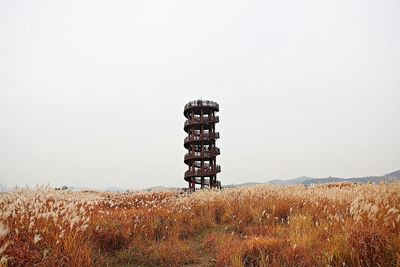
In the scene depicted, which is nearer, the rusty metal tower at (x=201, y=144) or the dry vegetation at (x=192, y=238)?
the dry vegetation at (x=192, y=238)

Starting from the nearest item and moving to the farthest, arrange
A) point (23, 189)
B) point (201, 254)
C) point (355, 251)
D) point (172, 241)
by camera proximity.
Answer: point (355, 251) < point (201, 254) < point (172, 241) < point (23, 189)

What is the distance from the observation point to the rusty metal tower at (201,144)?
34312mm

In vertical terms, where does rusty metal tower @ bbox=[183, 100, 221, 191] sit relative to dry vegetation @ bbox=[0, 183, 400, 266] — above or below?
above

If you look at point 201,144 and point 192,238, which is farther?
point 201,144

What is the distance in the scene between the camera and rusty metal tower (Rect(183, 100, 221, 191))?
113 ft

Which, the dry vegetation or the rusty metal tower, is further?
the rusty metal tower

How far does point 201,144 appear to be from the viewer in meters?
34.9

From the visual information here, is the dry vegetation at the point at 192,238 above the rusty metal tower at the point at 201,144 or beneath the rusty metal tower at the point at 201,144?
beneath

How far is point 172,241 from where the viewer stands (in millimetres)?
7195

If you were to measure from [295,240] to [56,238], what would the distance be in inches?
188

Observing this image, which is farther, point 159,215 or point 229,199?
point 229,199

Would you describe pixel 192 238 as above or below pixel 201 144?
below

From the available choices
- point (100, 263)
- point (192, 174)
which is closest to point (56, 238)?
point (100, 263)

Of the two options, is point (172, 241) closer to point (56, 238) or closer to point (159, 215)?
point (159, 215)
